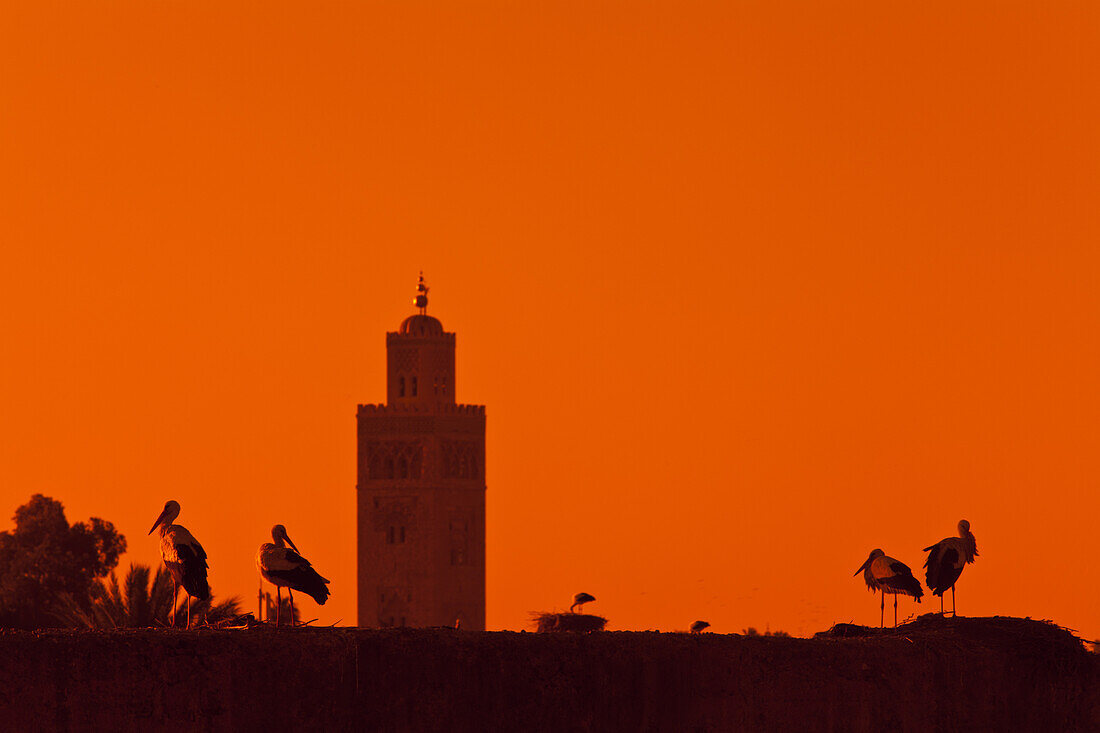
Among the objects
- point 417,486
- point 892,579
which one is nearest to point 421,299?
point 417,486

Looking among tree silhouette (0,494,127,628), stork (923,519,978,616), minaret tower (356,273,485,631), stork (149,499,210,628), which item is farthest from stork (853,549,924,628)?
minaret tower (356,273,485,631)

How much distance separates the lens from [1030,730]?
3400cm

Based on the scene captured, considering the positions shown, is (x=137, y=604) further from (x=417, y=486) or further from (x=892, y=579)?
(x=417, y=486)

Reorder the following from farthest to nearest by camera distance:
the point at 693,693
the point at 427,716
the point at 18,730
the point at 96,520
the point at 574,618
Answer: the point at 96,520, the point at 574,618, the point at 693,693, the point at 427,716, the point at 18,730

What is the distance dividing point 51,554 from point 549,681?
214ft

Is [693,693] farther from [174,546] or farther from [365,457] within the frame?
[365,457]

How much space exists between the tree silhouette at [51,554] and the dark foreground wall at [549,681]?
56356 mm

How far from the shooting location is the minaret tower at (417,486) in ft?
417

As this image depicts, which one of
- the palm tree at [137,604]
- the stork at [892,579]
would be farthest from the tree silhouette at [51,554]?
the stork at [892,579]

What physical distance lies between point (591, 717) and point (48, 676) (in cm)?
635

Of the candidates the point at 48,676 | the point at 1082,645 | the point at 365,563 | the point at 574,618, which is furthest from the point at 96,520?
the point at 48,676

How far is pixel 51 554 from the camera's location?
92.5 m

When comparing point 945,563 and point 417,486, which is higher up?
point 417,486

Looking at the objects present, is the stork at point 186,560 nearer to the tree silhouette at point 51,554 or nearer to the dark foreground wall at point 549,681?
the dark foreground wall at point 549,681
